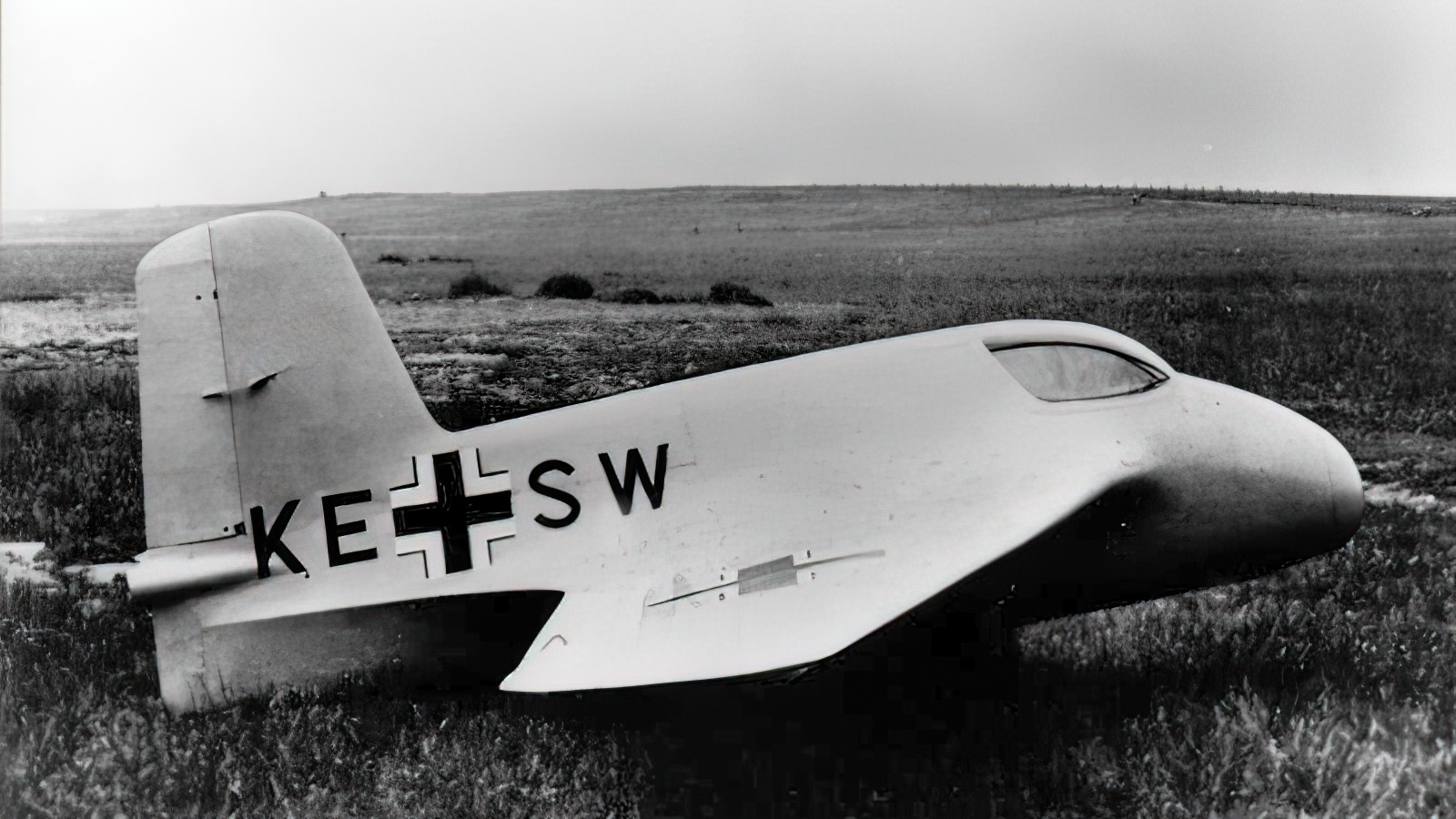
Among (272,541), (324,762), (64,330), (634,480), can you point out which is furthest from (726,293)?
(64,330)

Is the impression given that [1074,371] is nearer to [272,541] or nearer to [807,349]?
[807,349]

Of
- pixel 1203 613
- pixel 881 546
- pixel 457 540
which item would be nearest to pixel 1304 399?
pixel 1203 613

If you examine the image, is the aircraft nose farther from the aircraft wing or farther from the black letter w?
the black letter w

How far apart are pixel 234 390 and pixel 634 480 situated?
171cm

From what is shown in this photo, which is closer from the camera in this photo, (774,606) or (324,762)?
(774,606)

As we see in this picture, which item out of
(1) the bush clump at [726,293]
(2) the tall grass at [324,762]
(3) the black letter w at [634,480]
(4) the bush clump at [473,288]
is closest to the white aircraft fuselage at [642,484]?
(3) the black letter w at [634,480]

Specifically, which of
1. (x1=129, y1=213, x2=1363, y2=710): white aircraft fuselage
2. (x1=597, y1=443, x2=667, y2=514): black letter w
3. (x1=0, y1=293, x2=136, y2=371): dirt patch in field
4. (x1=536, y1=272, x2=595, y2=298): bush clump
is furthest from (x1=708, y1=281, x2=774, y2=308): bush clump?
(x1=0, y1=293, x2=136, y2=371): dirt patch in field

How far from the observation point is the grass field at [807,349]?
375cm

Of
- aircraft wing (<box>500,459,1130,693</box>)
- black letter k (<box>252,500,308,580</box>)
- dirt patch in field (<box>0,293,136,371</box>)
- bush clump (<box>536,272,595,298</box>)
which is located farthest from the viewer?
bush clump (<box>536,272,595,298</box>)

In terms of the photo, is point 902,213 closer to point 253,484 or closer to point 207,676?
point 253,484

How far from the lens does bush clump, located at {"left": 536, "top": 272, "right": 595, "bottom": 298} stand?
534 cm

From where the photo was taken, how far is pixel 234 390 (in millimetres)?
3775

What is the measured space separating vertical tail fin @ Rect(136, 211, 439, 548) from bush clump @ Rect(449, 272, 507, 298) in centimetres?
156

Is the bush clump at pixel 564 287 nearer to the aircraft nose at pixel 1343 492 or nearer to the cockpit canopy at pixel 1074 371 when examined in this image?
the cockpit canopy at pixel 1074 371
